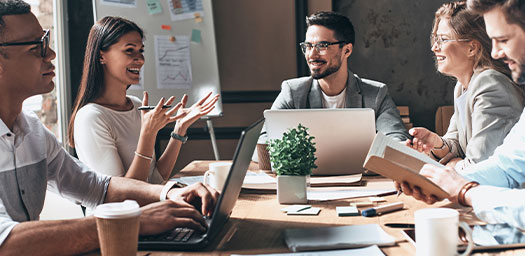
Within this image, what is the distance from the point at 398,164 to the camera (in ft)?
4.46

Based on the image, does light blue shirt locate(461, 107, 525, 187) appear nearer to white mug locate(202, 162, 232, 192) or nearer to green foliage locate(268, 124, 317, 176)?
green foliage locate(268, 124, 317, 176)

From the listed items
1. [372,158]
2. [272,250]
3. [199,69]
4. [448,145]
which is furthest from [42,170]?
[199,69]

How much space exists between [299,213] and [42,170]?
2.50 ft

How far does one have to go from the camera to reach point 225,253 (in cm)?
116

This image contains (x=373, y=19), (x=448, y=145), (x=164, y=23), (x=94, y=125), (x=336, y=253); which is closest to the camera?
(x=336, y=253)

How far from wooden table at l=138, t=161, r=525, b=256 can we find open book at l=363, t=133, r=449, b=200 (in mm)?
92

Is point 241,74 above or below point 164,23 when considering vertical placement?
below

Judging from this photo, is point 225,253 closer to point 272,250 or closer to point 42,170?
point 272,250

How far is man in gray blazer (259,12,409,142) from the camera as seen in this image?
277 centimetres

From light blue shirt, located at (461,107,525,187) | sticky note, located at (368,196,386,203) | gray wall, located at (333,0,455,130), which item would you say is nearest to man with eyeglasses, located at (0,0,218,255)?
sticky note, located at (368,196,386,203)

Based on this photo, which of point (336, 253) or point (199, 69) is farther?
point (199, 69)

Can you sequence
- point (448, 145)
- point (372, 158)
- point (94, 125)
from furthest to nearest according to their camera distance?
point (448, 145) < point (94, 125) < point (372, 158)

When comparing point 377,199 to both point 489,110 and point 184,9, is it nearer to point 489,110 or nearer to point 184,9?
point 489,110

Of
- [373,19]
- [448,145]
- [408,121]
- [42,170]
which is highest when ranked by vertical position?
[373,19]
